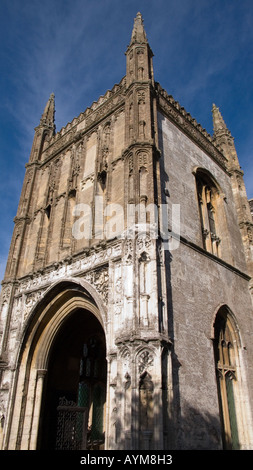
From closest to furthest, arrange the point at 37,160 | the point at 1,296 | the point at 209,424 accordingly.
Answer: the point at 209,424
the point at 1,296
the point at 37,160

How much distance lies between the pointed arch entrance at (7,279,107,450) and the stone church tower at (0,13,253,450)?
4 centimetres

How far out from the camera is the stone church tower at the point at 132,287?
753 cm

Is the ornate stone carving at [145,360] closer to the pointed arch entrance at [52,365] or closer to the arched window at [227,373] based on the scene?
the pointed arch entrance at [52,365]

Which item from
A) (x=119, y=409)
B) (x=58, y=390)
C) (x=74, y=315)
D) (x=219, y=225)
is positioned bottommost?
(x=119, y=409)

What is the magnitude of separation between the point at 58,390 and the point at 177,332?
5139 millimetres

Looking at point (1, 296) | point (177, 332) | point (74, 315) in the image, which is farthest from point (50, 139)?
point (177, 332)

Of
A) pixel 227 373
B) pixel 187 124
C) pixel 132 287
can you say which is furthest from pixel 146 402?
pixel 187 124

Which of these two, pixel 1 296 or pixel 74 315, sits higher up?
pixel 1 296

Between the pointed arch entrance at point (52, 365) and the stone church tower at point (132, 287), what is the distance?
4 cm

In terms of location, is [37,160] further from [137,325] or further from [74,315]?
[137,325]

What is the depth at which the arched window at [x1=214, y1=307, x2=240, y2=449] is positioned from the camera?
9.34 meters

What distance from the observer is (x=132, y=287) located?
26.2ft

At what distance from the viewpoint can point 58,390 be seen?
11.4 meters

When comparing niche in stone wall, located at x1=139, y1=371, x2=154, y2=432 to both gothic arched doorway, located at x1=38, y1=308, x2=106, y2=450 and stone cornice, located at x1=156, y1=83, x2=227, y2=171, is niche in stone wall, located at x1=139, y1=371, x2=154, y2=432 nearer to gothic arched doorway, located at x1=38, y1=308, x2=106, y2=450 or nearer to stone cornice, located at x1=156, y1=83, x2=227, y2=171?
gothic arched doorway, located at x1=38, y1=308, x2=106, y2=450
